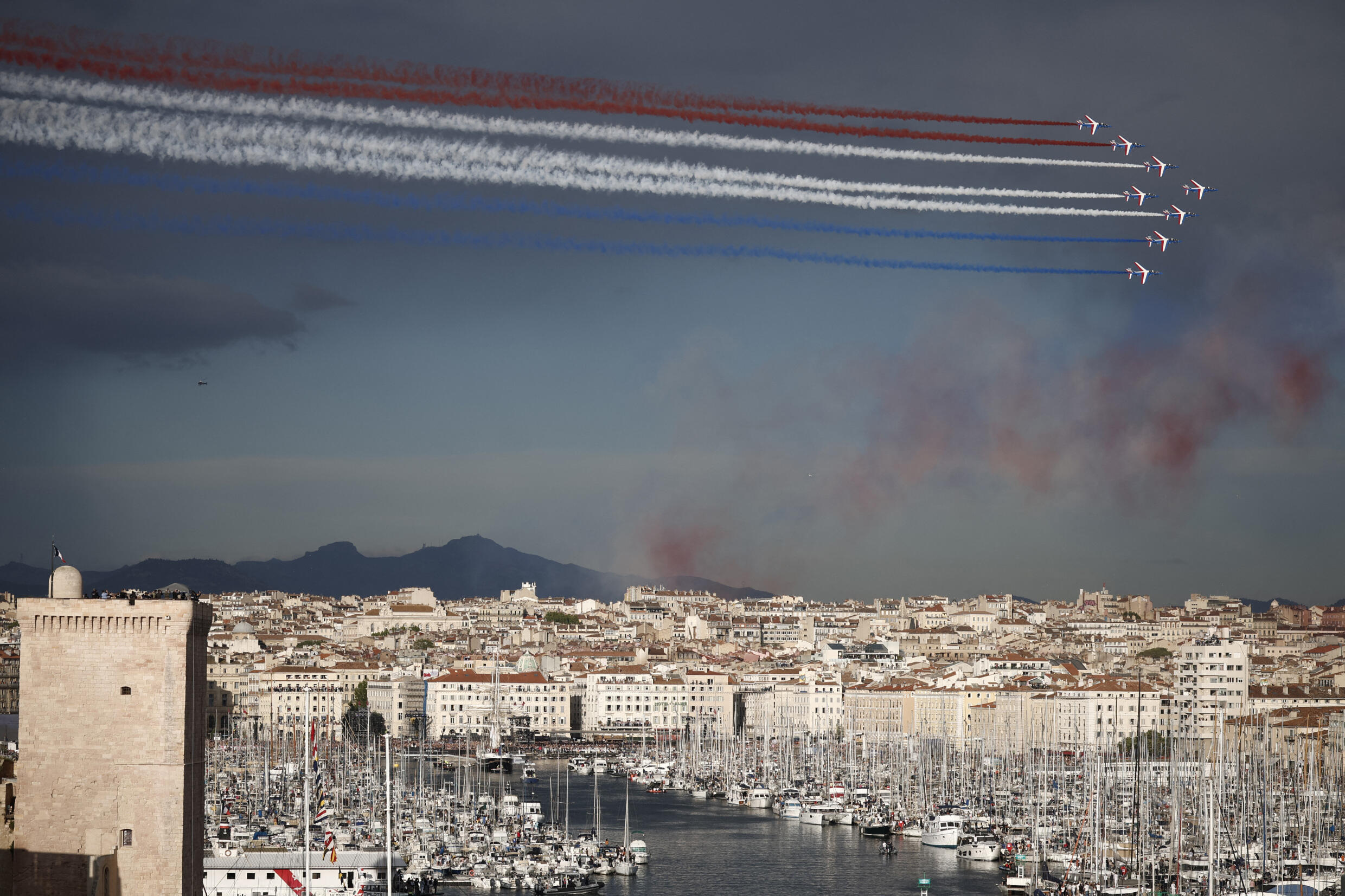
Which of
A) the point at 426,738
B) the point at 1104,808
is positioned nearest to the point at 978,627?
the point at 426,738

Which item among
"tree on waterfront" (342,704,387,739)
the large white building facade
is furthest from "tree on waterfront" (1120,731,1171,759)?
"tree on waterfront" (342,704,387,739)

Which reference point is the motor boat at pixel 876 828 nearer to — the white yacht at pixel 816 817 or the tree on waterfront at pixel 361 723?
the white yacht at pixel 816 817

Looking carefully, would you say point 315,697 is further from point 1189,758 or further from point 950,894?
point 950,894

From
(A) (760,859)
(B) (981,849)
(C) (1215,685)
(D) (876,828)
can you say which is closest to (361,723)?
(C) (1215,685)

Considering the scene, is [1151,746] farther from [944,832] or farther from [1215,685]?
[944,832]

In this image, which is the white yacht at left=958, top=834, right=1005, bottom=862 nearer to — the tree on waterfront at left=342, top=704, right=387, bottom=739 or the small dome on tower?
the small dome on tower

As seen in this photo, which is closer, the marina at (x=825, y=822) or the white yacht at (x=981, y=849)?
the marina at (x=825, y=822)

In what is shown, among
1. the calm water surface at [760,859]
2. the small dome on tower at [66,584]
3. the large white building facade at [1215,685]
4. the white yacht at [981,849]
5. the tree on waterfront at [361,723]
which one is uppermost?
the small dome on tower at [66,584]

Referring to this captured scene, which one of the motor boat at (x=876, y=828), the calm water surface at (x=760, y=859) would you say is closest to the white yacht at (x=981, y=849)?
the calm water surface at (x=760, y=859)
